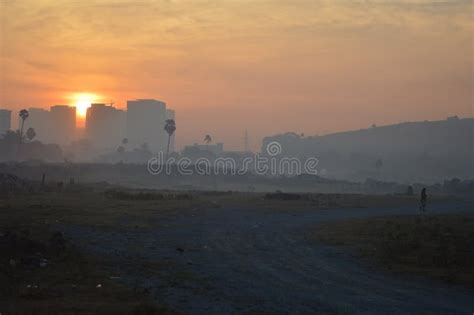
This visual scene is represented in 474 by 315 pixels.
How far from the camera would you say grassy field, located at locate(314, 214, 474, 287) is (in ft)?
72.5

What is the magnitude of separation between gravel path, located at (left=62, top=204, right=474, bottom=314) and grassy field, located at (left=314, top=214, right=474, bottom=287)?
4.68 ft

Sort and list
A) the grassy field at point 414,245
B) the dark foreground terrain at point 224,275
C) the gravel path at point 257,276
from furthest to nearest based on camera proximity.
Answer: the grassy field at point 414,245 → the gravel path at point 257,276 → the dark foreground terrain at point 224,275

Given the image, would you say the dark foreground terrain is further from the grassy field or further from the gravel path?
the grassy field

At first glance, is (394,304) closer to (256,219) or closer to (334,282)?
(334,282)

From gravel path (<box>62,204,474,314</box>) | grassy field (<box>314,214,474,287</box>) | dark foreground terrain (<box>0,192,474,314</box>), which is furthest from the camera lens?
grassy field (<box>314,214,474,287</box>)

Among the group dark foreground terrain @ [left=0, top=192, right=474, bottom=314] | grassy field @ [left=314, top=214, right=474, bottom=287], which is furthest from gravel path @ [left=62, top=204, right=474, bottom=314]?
grassy field @ [left=314, top=214, right=474, bottom=287]

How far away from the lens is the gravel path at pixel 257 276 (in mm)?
15547

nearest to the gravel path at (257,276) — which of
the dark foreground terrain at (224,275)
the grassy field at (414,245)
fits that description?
the dark foreground terrain at (224,275)

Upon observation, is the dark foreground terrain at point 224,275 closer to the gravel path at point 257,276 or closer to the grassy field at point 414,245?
the gravel path at point 257,276

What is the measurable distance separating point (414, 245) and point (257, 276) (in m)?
11.8

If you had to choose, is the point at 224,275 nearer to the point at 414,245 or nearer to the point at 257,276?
the point at 257,276

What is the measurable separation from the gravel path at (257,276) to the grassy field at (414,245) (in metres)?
1.43

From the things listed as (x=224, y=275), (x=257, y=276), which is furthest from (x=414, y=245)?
(x=224, y=275)

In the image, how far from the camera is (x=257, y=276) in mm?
19984
